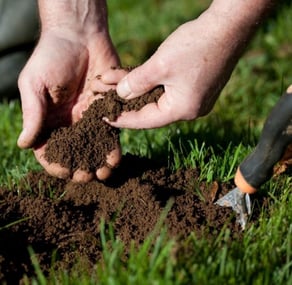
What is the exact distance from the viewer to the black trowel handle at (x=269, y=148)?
2473 millimetres

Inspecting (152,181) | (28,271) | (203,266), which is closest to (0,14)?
(152,181)

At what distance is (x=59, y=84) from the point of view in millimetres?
3270

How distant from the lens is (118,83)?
3135 millimetres

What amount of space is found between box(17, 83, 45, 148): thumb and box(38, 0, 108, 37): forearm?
481 millimetres

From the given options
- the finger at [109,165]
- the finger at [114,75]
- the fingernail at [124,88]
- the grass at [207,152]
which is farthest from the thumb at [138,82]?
the grass at [207,152]

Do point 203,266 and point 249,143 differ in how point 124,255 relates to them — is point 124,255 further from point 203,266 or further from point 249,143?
point 249,143

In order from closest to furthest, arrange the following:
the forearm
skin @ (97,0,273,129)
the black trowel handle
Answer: the black trowel handle → skin @ (97,0,273,129) → the forearm

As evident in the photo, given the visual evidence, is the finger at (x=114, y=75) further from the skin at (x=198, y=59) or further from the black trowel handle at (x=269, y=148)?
the black trowel handle at (x=269, y=148)

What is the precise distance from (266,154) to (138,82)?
2.37 feet

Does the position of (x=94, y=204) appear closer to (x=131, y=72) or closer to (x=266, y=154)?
(x=131, y=72)

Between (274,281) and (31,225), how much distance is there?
3.39 ft

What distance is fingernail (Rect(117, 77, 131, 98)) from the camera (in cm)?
304

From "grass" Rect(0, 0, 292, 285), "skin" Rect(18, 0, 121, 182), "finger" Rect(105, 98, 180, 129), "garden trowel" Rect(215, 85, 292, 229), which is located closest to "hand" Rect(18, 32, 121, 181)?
"skin" Rect(18, 0, 121, 182)

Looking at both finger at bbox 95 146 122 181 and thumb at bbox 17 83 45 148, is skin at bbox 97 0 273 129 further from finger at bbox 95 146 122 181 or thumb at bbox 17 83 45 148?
thumb at bbox 17 83 45 148
